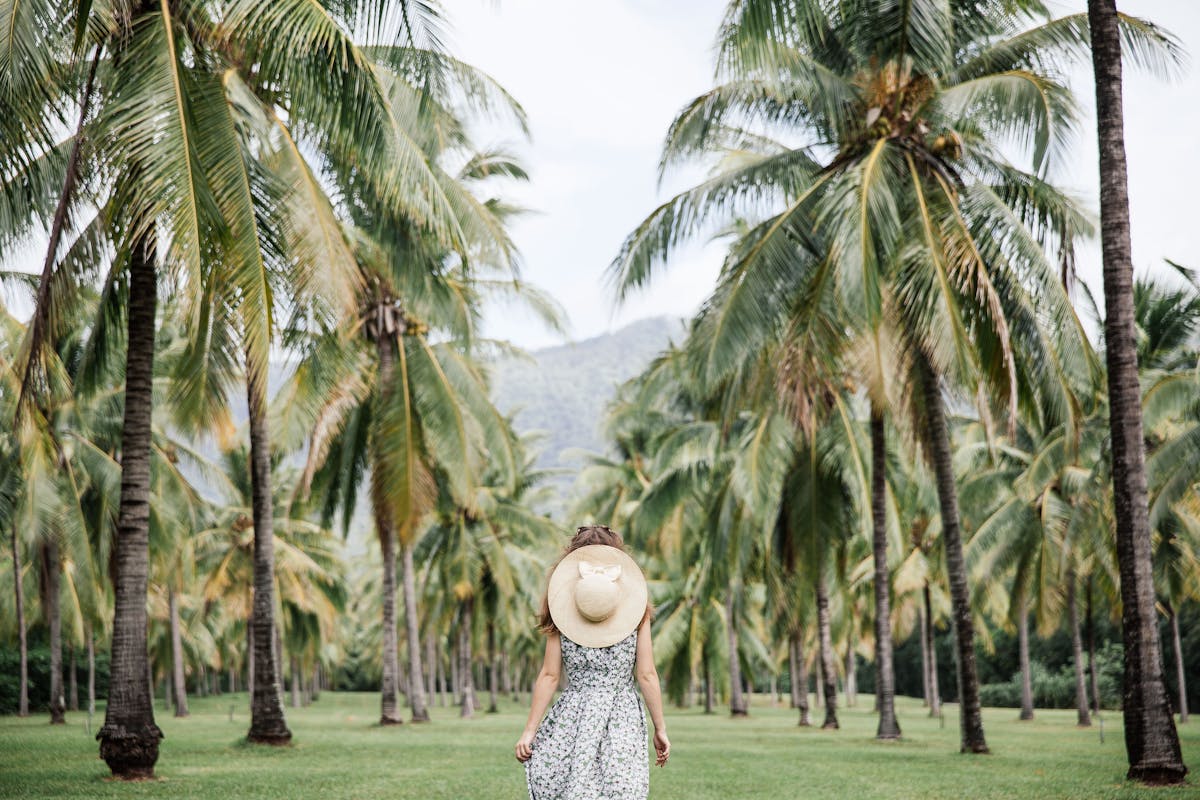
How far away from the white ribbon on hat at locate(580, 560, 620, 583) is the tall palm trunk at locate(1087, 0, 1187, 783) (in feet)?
20.8

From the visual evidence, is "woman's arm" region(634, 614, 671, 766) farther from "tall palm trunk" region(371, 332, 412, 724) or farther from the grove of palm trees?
"tall palm trunk" region(371, 332, 412, 724)

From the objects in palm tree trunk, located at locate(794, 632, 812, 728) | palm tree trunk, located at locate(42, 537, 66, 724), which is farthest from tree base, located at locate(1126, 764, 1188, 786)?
palm tree trunk, located at locate(42, 537, 66, 724)

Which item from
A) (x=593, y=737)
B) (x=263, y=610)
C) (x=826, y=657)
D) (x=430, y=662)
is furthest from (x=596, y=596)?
(x=430, y=662)

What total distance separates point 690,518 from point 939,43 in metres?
17.9

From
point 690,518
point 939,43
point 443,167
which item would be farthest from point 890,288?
point 690,518

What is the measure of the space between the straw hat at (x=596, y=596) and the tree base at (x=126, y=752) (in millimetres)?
7693

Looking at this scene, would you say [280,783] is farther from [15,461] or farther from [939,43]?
[15,461]

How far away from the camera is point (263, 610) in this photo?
1588 cm

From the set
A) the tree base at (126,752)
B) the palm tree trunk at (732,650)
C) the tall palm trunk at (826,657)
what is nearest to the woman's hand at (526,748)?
the tree base at (126,752)

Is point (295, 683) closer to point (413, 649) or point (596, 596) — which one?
point (413, 649)

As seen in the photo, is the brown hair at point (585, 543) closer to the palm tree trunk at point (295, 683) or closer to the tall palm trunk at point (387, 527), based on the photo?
the tall palm trunk at point (387, 527)

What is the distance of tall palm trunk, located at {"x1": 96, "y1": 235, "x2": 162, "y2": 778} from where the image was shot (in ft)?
35.7

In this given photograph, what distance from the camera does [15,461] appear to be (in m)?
20.5

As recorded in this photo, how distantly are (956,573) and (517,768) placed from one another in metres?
6.43
